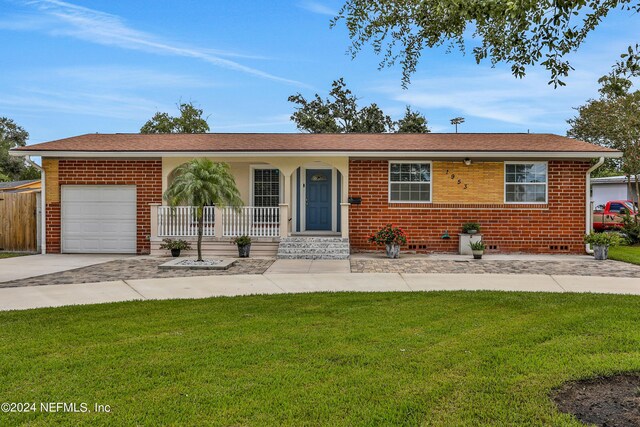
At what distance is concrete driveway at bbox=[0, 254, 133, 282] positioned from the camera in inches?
380

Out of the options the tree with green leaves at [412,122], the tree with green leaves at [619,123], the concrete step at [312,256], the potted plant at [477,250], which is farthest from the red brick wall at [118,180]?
the tree with green leaves at [412,122]

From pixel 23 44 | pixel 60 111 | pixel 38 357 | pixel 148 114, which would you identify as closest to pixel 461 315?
pixel 38 357

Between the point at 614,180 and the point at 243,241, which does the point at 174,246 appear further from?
the point at 614,180

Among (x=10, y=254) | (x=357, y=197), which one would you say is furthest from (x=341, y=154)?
(x=10, y=254)

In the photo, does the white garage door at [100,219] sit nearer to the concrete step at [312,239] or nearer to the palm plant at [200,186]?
the palm plant at [200,186]

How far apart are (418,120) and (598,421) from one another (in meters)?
30.3

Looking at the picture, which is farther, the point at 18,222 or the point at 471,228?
the point at 18,222

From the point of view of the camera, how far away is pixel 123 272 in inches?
389

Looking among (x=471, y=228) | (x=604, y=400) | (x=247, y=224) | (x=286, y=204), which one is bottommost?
(x=604, y=400)

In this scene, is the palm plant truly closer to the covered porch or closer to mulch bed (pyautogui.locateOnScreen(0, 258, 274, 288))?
the covered porch

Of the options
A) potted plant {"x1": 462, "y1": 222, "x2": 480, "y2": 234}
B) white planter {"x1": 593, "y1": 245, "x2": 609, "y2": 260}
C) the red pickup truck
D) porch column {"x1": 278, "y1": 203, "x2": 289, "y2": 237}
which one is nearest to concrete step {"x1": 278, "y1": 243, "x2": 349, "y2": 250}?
porch column {"x1": 278, "y1": 203, "x2": 289, "y2": 237}

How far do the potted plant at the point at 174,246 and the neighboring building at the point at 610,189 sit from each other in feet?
82.4

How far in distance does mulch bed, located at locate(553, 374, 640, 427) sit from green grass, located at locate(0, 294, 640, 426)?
0.32ft

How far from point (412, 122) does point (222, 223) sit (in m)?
21.4
